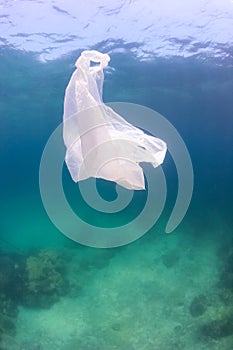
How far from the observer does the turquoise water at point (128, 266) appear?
10684 millimetres

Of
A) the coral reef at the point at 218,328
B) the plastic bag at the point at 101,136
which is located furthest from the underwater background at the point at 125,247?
the plastic bag at the point at 101,136

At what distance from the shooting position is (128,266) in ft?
52.2

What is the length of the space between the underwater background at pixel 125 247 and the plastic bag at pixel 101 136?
6.94m

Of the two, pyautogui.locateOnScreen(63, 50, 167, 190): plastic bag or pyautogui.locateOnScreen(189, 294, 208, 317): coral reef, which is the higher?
pyautogui.locateOnScreen(63, 50, 167, 190): plastic bag

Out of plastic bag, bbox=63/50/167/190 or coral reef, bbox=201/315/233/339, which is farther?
coral reef, bbox=201/315/233/339

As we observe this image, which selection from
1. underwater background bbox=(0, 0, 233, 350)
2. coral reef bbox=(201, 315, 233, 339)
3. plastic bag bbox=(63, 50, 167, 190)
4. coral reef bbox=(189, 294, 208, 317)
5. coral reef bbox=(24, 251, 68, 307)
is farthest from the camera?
coral reef bbox=(24, 251, 68, 307)

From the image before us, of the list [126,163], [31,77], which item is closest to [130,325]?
[126,163]

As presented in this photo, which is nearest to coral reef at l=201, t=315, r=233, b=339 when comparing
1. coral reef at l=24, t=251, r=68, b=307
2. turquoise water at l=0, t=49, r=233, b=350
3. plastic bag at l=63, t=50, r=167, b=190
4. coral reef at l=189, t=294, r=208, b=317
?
turquoise water at l=0, t=49, r=233, b=350

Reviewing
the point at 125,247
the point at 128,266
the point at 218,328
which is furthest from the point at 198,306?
the point at 125,247

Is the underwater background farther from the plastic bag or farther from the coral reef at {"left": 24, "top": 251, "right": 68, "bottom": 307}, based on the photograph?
the plastic bag

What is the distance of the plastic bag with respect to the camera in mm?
4617

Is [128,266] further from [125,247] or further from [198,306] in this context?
[198,306]

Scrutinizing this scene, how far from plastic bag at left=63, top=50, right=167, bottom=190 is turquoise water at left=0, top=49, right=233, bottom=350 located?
6908 millimetres

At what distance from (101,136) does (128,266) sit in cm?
1210
